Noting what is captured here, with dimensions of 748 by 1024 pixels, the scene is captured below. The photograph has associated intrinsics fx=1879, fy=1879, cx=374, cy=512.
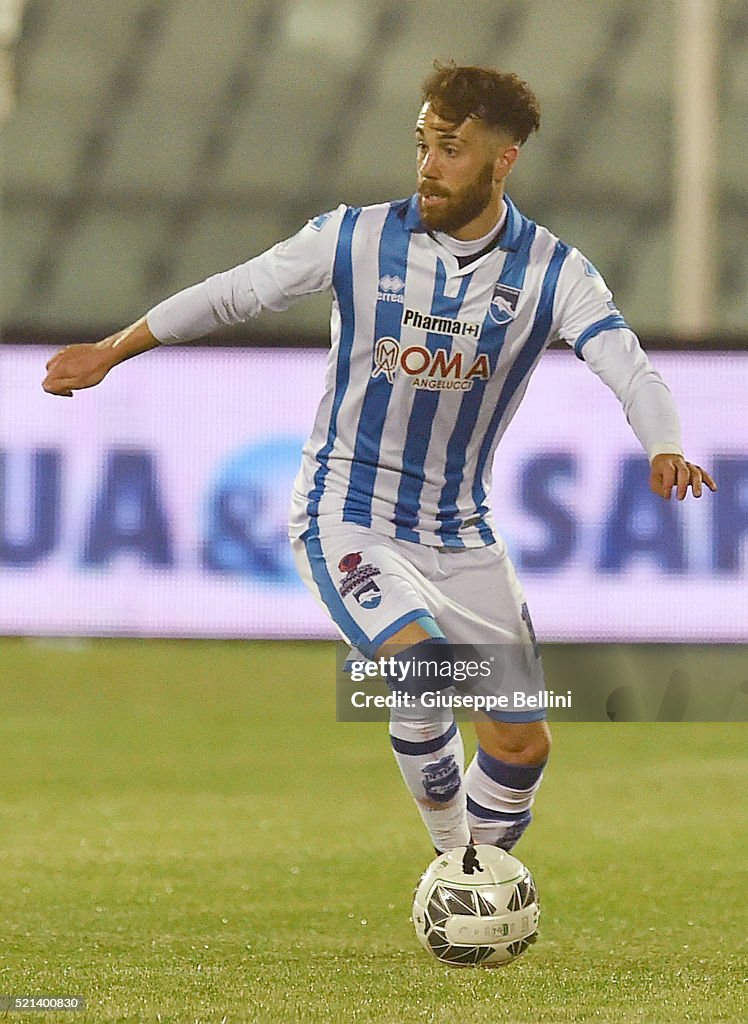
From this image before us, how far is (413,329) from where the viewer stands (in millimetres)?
4711

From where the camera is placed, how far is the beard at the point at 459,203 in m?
4.62

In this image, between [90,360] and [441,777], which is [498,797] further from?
[90,360]

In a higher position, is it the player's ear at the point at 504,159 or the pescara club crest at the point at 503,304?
the player's ear at the point at 504,159

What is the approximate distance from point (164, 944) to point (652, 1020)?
1.45 m

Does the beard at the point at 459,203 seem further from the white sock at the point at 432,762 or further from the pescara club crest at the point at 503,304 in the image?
the white sock at the point at 432,762

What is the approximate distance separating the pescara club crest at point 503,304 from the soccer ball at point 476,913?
4.45 ft

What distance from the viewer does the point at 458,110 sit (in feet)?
15.0

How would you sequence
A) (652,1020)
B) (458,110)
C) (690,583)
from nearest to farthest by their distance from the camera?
(652,1020) → (458,110) → (690,583)

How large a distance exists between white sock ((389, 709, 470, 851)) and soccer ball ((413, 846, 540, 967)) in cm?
19

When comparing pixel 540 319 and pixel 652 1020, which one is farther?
pixel 540 319

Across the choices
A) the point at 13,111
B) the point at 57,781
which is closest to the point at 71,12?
the point at 13,111

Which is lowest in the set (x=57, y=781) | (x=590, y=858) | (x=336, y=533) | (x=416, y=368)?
(x=57, y=781)

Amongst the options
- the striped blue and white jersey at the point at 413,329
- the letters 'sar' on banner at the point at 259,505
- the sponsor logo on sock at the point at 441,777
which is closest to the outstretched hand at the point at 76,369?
the striped blue and white jersey at the point at 413,329

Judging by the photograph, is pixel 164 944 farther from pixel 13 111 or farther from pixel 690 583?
pixel 13 111
